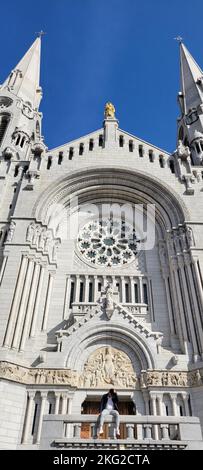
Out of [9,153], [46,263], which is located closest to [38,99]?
[9,153]

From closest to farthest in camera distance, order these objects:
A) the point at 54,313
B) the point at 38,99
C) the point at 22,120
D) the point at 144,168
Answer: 1. the point at 54,313
2. the point at 144,168
3. the point at 22,120
4. the point at 38,99

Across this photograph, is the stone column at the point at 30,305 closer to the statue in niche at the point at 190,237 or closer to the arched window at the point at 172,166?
the statue in niche at the point at 190,237

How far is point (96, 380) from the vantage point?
13.5 metres

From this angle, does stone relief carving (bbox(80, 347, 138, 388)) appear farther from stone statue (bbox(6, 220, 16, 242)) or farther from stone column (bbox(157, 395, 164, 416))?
stone statue (bbox(6, 220, 16, 242))

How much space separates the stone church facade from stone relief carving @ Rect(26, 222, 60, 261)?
0.07m

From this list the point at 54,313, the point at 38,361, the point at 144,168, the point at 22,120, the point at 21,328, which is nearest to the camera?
the point at 38,361

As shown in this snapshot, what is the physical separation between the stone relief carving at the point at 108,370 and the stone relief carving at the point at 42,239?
19.0ft

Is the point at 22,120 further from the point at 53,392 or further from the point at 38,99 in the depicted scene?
the point at 53,392

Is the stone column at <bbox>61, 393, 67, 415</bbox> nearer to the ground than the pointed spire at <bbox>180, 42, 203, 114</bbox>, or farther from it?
nearer to the ground

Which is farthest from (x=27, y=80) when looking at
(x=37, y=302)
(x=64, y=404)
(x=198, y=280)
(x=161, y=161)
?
(x=64, y=404)

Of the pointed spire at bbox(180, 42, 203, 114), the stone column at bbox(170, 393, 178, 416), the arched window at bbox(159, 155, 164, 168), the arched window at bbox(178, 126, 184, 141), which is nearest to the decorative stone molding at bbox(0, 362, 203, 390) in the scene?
the stone column at bbox(170, 393, 178, 416)

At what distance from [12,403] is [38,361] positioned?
67.0 inches

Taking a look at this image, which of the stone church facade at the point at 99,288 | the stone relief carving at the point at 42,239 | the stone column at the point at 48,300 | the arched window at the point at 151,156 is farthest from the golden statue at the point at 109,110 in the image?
the stone column at the point at 48,300

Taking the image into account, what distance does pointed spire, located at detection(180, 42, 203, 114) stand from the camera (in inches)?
1128
